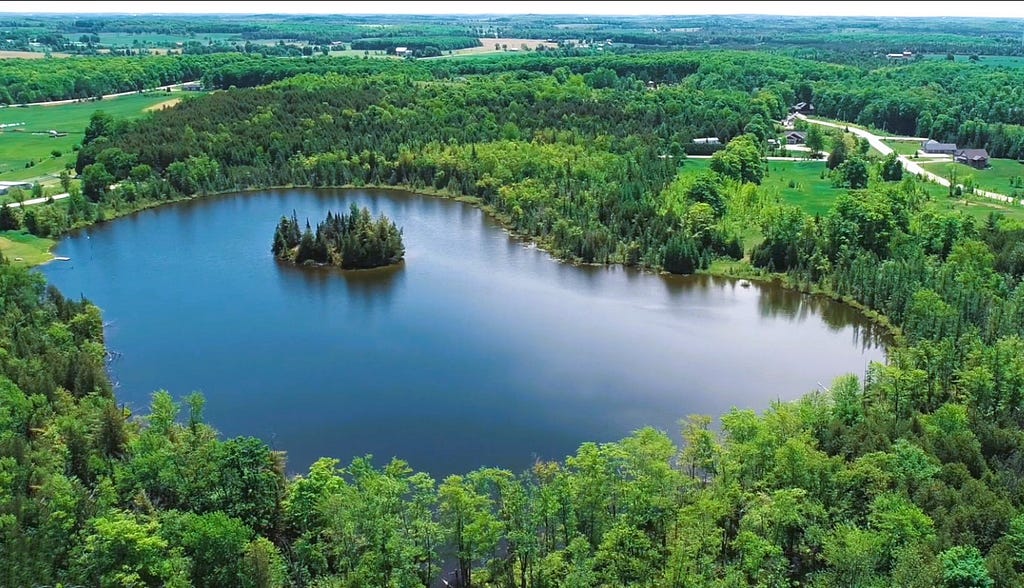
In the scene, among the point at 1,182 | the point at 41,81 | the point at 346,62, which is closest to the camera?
the point at 1,182

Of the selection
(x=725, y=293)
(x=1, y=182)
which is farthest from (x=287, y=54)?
(x=725, y=293)

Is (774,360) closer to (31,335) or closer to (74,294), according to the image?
(31,335)

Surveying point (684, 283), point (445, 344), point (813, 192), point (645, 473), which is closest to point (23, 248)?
point (445, 344)

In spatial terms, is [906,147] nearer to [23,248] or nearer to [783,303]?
[783,303]

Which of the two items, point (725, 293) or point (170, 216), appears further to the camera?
point (170, 216)

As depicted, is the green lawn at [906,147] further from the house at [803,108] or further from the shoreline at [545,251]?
the shoreline at [545,251]

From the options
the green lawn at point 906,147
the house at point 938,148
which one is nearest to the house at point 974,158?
the house at point 938,148
